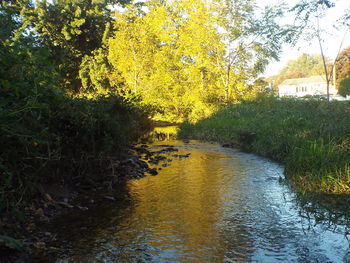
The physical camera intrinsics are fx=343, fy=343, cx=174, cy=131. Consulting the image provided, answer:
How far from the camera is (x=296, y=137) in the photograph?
1113cm

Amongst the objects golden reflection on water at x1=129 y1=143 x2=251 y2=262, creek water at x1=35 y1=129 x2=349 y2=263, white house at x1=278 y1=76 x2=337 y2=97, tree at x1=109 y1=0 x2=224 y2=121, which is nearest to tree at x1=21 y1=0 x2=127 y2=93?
tree at x1=109 y1=0 x2=224 y2=121

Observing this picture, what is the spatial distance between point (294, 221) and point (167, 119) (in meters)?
24.1

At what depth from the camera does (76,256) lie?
167 inches

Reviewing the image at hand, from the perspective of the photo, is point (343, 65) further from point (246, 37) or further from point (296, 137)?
point (296, 137)

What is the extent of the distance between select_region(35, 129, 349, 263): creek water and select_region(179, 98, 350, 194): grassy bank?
0.69 m

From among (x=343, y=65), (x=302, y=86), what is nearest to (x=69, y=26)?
(x=343, y=65)

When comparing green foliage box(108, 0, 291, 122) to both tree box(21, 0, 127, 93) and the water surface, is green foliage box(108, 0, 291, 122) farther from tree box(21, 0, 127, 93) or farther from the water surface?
the water surface

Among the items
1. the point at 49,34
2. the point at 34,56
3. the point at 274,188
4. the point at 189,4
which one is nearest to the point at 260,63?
the point at 189,4

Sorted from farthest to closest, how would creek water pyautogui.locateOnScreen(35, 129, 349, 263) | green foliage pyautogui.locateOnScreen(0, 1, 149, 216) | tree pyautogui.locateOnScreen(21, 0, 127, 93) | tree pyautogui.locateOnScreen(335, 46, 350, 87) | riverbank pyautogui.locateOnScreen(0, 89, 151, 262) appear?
1. tree pyautogui.locateOnScreen(335, 46, 350, 87)
2. tree pyautogui.locateOnScreen(21, 0, 127, 93)
3. riverbank pyautogui.locateOnScreen(0, 89, 151, 262)
4. creek water pyautogui.locateOnScreen(35, 129, 349, 263)
5. green foliage pyautogui.locateOnScreen(0, 1, 149, 216)

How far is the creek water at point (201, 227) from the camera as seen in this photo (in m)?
4.29

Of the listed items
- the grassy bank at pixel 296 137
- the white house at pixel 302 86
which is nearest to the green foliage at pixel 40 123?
the grassy bank at pixel 296 137

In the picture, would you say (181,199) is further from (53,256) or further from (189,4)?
(189,4)

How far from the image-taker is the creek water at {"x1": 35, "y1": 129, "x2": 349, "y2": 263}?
4.29m

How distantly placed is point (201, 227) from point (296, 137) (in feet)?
23.0
